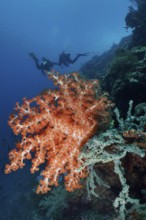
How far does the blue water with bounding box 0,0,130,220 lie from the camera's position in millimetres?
119688

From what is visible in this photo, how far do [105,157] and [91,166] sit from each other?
2.01 ft

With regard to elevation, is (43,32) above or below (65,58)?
above

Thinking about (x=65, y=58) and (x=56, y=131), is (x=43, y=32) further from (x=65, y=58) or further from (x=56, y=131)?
(x=56, y=131)

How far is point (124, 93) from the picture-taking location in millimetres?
6270

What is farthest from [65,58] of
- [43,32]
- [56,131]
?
[43,32]

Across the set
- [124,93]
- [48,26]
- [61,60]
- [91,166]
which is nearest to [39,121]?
[91,166]

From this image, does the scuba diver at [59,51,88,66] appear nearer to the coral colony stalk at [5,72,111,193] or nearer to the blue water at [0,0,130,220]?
the coral colony stalk at [5,72,111,193]

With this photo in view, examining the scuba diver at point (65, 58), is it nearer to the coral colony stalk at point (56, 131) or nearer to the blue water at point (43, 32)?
the coral colony stalk at point (56, 131)

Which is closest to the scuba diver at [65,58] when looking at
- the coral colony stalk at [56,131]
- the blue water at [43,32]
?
the coral colony stalk at [56,131]

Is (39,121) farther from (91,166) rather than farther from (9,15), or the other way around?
(9,15)

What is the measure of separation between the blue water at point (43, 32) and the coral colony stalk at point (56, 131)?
106564mm

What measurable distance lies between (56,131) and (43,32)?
471 ft

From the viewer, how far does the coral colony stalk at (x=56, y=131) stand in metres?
3.96

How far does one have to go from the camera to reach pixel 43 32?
138 meters
